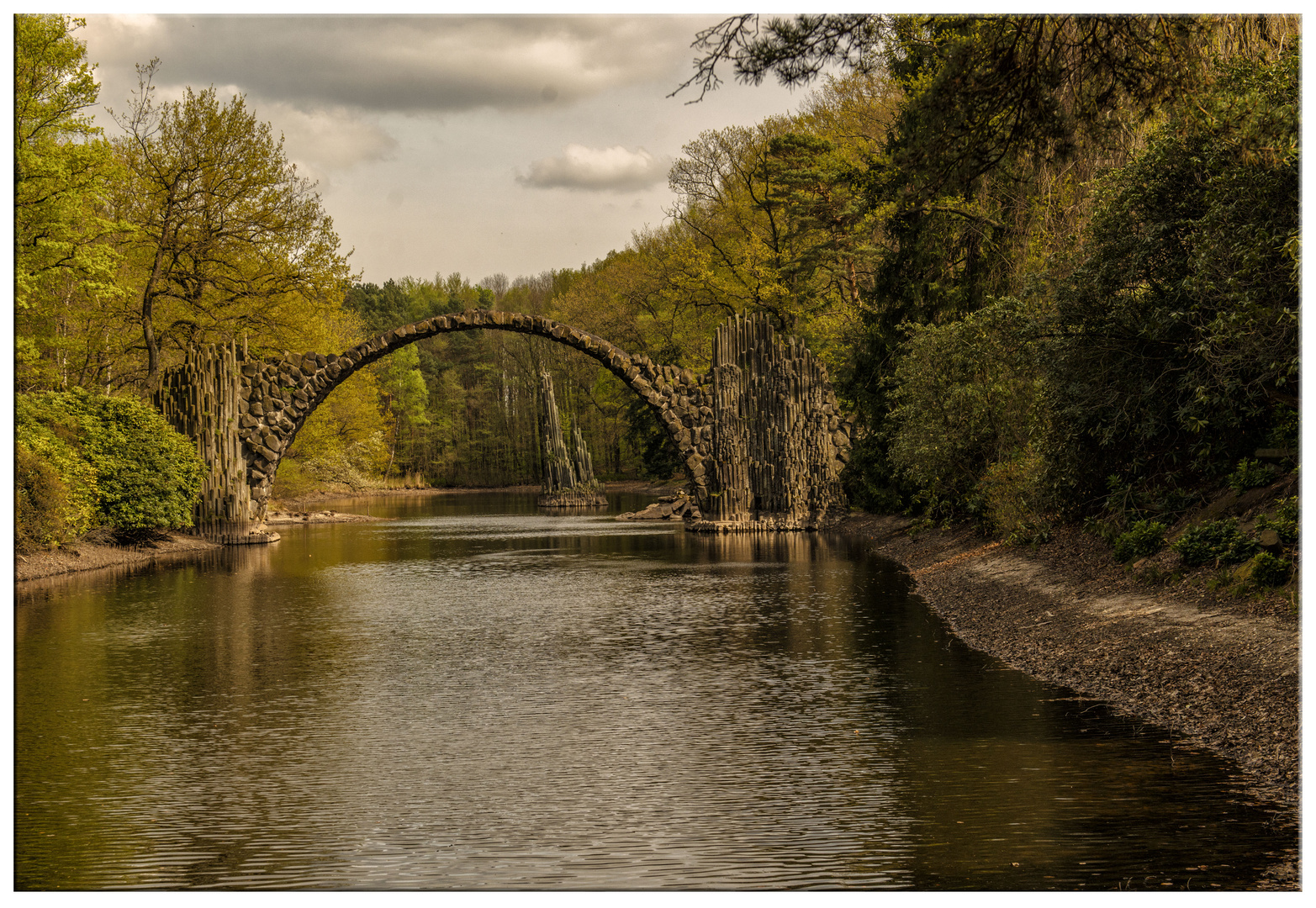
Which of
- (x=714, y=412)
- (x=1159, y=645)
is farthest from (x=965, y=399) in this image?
(x=714, y=412)

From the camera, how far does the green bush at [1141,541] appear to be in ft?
48.1

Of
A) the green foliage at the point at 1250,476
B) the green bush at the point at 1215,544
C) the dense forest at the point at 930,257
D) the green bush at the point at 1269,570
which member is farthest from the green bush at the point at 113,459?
the green bush at the point at 1269,570

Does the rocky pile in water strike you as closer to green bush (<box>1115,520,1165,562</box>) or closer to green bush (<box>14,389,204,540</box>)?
green bush (<box>14,389,204,540</box>)

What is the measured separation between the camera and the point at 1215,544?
12867mm

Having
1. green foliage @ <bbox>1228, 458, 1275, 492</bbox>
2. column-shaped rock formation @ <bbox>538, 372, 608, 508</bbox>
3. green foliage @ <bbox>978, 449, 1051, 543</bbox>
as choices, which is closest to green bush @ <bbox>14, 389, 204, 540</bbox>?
green foliage @ <bbox>978, 449, 1051, 543</bbox>

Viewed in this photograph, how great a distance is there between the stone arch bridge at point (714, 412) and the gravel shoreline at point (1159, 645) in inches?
587

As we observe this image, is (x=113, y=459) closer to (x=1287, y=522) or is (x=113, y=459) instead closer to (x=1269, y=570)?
(x=1269, y=570)

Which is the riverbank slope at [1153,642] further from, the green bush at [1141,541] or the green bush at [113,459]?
the green bush at [113,459]

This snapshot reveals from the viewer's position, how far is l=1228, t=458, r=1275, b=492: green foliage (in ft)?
44.9

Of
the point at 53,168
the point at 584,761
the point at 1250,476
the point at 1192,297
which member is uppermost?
the point at 53,168

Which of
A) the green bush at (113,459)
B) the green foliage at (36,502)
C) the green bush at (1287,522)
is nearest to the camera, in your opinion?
the green bush at (1287,522)

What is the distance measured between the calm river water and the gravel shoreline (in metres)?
0.36

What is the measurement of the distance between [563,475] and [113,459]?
29.3m

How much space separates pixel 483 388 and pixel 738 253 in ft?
141
